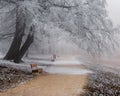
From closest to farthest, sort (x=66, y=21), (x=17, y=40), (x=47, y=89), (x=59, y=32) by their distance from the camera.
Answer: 1. (x=47, y=89)
2. (x=66, y=21)
3. (x=17, y=40)
4. (x=59, y=32)

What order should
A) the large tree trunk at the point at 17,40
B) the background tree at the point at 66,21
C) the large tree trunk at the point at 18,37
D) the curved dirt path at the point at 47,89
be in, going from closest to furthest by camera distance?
the curved dirt path at the point at 47,89 < the background tree at the point at 66,21 < the large tree trunk at the point at 18,37 < the large tree trunk at the point at 17,40

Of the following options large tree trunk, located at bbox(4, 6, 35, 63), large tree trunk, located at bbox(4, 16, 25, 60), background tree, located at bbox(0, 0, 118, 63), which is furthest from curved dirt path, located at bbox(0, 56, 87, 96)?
large tree trunk, located at bbox(4, 16, 25, 60)

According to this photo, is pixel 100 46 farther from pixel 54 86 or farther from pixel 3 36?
pixel 54 86

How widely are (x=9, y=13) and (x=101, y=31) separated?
26.2 feet

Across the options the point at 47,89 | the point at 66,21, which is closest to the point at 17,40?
the point at 66,21

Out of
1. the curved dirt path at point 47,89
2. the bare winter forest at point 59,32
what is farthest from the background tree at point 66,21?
the curved dirt path at point 47,89

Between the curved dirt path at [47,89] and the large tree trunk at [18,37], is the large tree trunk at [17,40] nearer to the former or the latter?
the large tree trunk at [18,37]

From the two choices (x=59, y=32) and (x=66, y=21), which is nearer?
(x=66, y=21)

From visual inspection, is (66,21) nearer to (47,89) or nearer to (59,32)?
(59,32)

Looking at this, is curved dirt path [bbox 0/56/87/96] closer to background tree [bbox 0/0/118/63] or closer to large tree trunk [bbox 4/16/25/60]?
background tree [bbox 0/0/118/63]

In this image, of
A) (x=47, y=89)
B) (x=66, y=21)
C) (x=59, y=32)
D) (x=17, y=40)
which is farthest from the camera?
(x=59, y=32)

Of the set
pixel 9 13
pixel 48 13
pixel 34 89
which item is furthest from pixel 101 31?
pixel 34 89

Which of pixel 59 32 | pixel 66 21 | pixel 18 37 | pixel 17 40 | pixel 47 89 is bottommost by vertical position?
pixel 47 89

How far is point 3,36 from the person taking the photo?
35.8 meters
